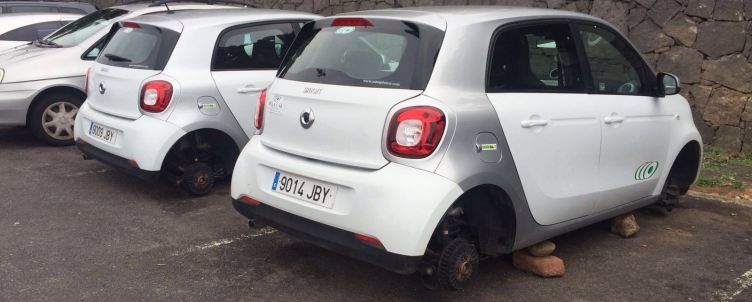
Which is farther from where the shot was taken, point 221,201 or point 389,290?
point 221,201

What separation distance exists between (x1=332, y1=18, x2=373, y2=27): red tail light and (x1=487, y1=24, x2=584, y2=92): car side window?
734 millimetres

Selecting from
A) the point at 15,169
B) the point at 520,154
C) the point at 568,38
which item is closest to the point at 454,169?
the point at 520,154

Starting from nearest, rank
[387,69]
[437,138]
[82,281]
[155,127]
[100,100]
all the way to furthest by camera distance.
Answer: [437,138], [387,69], [82,281], [155,127], [100,100]

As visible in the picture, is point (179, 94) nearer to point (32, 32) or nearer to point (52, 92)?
point (52, 92)

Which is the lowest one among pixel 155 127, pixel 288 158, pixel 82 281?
pixel 82 281

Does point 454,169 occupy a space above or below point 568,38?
below

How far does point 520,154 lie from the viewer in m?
3.97

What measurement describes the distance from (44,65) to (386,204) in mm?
5770

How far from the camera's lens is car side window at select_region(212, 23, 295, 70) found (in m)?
6.09

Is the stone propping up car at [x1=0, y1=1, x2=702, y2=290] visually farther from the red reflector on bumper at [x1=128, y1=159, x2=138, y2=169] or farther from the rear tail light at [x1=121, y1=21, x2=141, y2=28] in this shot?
the rear tail light at [x1=121, y1=21, x2=141, y2=28]

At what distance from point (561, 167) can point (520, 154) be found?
16.5 inches

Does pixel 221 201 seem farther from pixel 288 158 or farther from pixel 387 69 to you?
pixel 387 69

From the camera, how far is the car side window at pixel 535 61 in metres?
4.04

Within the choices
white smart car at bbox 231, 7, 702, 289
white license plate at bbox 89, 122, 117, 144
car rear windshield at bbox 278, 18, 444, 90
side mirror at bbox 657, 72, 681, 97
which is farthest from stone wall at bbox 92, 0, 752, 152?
white license plate at bbox 89, 122, 117, 144
